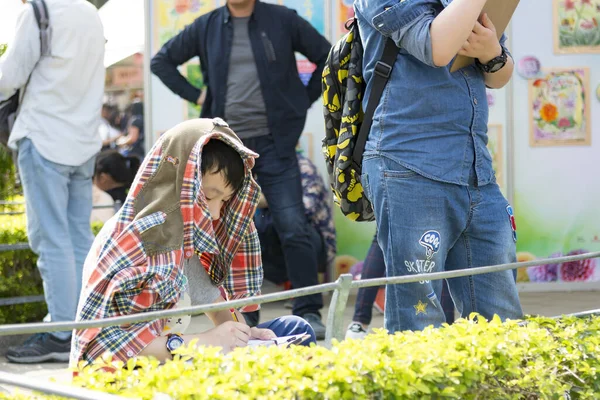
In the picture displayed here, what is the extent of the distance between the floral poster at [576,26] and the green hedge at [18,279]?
148 inches

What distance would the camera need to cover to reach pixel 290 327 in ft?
10.3

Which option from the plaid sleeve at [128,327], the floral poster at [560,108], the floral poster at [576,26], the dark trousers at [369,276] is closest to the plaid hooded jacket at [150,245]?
the plaid sleeve at [128,327]

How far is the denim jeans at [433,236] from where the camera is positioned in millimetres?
2914

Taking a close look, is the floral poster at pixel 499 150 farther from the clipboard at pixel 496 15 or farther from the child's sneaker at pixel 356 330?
the clipboard at pixel 496 15

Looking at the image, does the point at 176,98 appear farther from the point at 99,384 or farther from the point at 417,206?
the point at 99,384

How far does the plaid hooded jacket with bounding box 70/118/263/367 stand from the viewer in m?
2.63

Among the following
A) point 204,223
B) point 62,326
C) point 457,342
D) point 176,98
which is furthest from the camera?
point 176,98

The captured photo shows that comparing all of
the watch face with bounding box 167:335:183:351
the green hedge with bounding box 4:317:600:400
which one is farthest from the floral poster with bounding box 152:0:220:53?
the green hedge with bounding box 4:317:600:400

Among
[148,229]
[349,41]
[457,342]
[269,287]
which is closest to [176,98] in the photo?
[269,287]

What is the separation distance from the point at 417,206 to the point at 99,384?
1225mm

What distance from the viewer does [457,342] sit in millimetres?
2209

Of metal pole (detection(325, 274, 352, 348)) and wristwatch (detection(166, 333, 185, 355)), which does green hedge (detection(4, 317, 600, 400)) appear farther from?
wristwatch (detection(166, 333, 185, 355))

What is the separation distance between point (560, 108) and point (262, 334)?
180 inches

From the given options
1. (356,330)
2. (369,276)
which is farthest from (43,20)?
(356,330)
